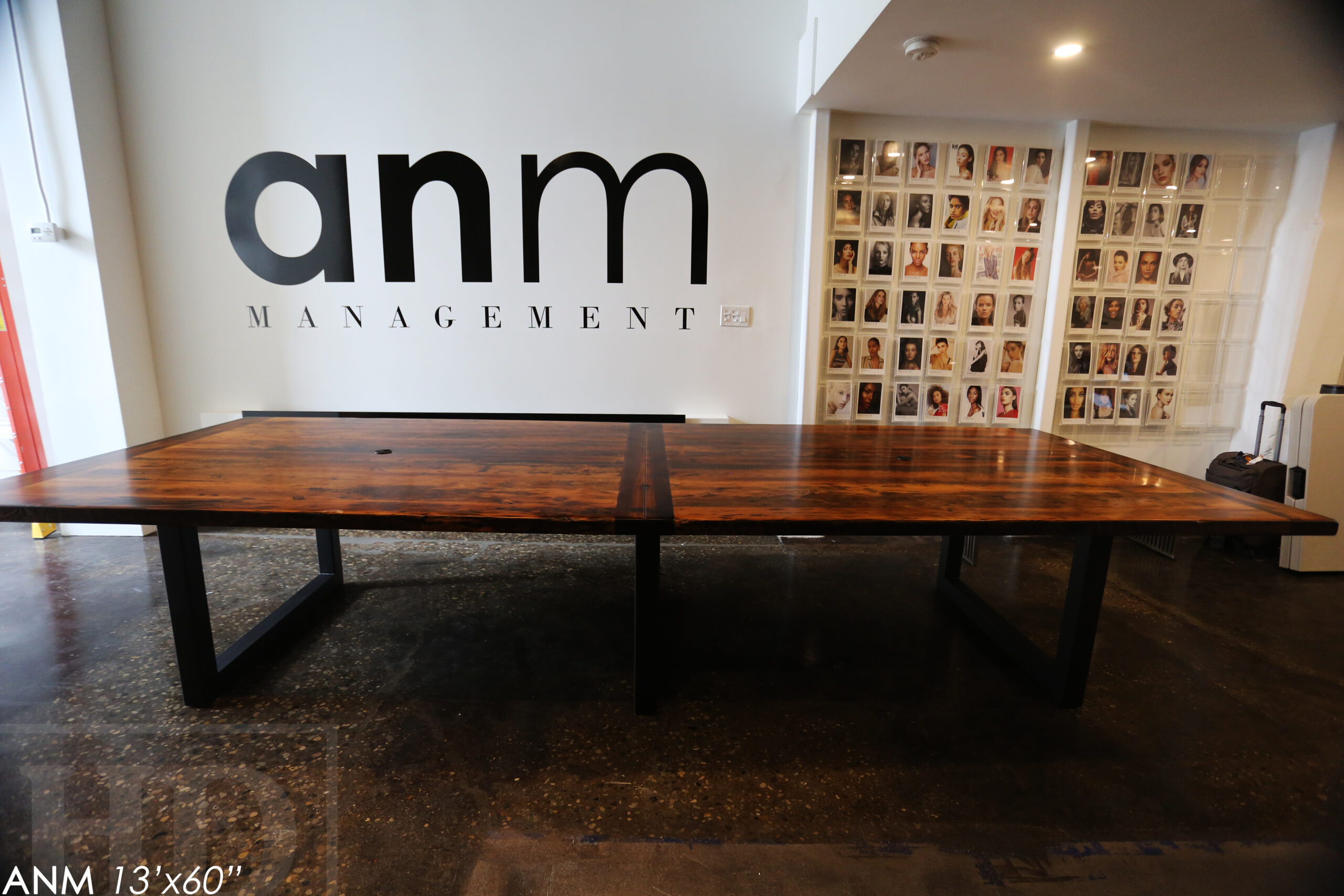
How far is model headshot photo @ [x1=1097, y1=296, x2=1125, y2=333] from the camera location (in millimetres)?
3850

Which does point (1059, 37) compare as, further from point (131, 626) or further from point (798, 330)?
point (131, 626)

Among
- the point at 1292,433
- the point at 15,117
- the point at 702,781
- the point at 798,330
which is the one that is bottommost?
the point at 702,781

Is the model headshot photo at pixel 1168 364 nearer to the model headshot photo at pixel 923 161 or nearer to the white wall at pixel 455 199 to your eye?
the model headshot photo at pixel 923 161

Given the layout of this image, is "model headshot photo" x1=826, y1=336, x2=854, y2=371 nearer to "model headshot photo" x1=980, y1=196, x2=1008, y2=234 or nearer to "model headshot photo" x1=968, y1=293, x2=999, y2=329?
"model headshot photo" x1=968, y1=293, x2=999, y2=329

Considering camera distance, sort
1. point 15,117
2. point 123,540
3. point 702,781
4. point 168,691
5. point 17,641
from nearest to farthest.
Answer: point 702,781 < point 168,691 < point 17,641 < point 15,117 < point 123,540

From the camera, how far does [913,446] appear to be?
2.54 m

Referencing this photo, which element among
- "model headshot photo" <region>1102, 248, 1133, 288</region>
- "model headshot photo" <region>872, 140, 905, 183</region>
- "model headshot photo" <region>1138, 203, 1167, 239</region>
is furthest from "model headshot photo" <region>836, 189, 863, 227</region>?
"model headshot photo" <region>1138, 203, 1167, 239</region>

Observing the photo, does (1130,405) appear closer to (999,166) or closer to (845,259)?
(999,166)

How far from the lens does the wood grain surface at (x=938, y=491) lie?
171cm

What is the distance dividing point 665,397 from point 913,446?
1759 millimetres

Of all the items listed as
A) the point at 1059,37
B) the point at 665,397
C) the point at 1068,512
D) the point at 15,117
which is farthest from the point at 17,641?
the point at 1059,37

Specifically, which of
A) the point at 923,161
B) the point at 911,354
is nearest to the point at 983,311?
the point at 911,354

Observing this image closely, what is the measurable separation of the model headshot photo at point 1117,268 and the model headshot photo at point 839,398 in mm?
1640

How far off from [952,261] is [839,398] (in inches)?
40.6
